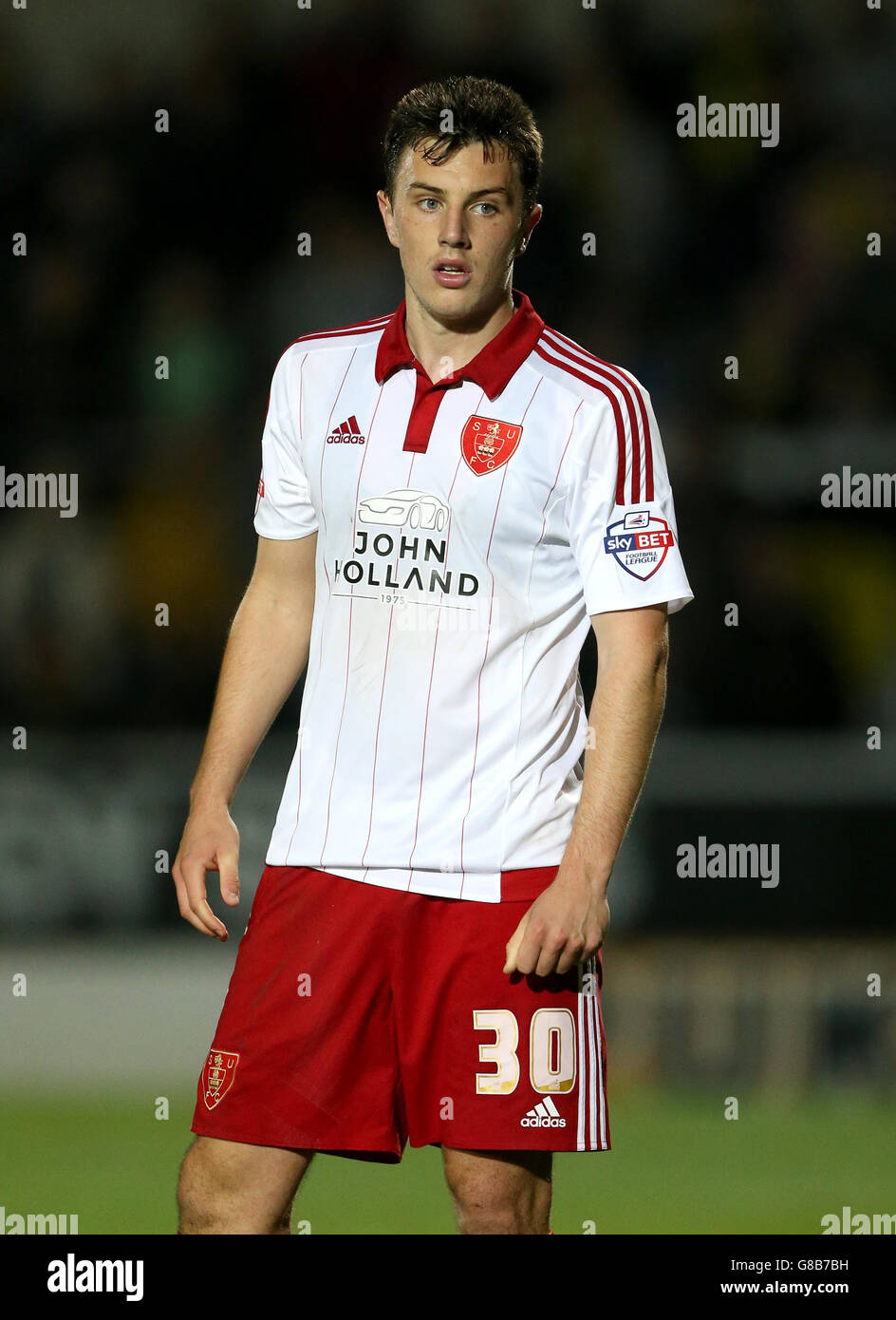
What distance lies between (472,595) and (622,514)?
264mm

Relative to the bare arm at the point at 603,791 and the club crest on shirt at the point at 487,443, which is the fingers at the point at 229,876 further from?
the club crest on shirt at the point at 487,443

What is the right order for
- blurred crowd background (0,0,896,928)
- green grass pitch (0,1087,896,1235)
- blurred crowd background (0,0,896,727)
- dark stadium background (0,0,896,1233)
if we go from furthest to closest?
blurred crowd background (0,0,896,727) → blurred crowd background (0,0,896,928) → dark stadium background (0,0,896,1233) → green grass pitch (0,1087,896,1235)

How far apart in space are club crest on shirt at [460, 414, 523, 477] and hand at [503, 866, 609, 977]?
0.64 meters

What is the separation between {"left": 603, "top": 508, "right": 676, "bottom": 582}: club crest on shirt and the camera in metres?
2.96

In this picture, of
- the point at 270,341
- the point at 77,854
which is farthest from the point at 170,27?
the point at 77,854

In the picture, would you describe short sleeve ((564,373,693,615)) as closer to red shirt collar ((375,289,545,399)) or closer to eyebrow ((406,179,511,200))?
red shirt collar ((375,289,545,399))

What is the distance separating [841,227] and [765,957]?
3.17m

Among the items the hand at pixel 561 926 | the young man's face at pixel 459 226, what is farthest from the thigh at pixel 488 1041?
the young man's face at pixel 459 226

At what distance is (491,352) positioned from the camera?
312 centimetres

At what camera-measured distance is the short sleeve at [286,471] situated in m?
3.25

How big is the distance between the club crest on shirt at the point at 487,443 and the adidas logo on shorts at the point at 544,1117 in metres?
0.98

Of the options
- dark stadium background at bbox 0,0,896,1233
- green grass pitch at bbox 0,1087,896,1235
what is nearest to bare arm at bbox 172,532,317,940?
green grass pitch at bbox 0,1087,896,1235

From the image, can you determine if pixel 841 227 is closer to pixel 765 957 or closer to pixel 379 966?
pixel 765 957

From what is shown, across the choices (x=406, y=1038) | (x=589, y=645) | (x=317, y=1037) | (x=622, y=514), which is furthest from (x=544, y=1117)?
(x=589, y=645)
